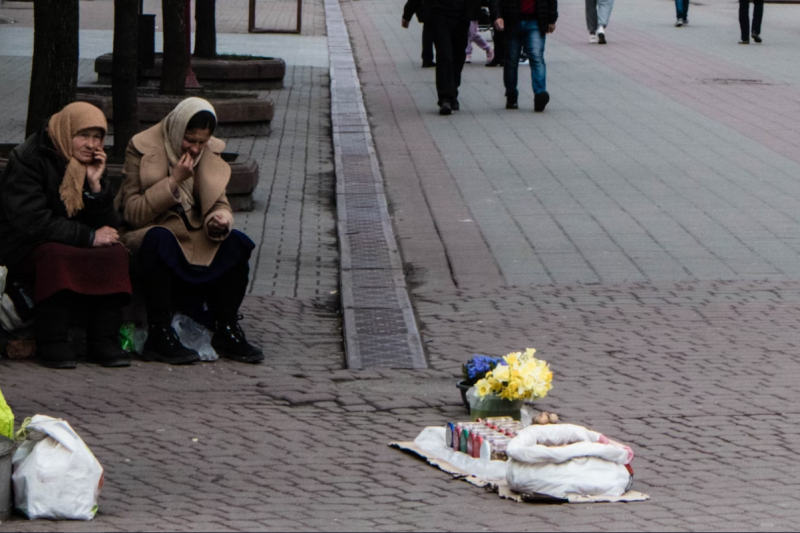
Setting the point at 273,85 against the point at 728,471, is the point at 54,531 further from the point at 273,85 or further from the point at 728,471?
the point at 273,85

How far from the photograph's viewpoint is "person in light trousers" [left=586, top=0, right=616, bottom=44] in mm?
22141

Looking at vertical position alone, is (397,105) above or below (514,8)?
below

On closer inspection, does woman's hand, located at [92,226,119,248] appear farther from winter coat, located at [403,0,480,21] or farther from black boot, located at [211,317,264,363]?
winter coat, located at [403,0,480,21]

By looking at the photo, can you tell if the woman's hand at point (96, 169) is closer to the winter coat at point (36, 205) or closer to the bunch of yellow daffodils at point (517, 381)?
the winter coat at point (36, 205)

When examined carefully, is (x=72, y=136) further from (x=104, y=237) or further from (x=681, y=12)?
(x=681, y=12)

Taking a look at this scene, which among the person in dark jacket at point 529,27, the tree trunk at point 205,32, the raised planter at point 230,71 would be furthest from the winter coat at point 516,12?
the tree trunk at point 205,32

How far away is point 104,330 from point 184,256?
1.63 ft

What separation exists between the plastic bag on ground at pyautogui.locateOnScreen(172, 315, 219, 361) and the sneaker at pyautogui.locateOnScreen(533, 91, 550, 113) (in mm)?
8777

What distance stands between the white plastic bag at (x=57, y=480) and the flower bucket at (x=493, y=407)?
62.3 inches

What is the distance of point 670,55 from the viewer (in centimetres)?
2072

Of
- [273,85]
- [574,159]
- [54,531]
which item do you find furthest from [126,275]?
[273,85]

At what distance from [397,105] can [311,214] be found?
568 centimetres

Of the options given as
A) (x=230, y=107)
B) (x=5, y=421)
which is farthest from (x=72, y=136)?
(x=230, y=107)

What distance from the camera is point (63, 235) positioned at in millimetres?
6363
